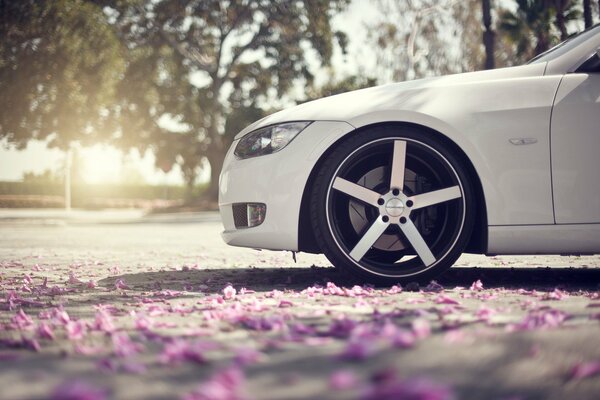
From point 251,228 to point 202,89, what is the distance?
3176 cm

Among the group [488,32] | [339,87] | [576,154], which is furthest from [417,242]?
[339,87]

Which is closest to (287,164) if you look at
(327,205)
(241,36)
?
(327,205)

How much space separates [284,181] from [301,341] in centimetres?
169

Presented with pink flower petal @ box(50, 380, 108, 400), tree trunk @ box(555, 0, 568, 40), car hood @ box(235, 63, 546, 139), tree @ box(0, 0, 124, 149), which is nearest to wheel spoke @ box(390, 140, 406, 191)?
car hood @ box(235, 63, 546, 139)

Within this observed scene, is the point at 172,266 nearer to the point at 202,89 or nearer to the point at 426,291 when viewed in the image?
the point at 426,291

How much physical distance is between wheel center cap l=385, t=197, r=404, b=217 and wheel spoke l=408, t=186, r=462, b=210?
8cm

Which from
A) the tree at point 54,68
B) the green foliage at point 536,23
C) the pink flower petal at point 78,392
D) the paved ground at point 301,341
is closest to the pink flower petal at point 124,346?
the paved ground at point 301,341

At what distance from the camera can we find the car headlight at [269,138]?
3.76m

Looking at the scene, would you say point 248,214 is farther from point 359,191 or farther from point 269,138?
point 359,191

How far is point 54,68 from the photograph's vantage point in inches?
953

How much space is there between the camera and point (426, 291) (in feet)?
11.4

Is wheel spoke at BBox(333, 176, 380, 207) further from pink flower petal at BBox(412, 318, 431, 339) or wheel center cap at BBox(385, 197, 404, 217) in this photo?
pink flower petal at BBox(412, 318, 431, 339)

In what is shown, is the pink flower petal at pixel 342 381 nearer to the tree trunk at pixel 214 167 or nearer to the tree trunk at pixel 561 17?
the tree trunk at pixel 561 17

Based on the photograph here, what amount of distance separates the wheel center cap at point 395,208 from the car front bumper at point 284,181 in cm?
53
